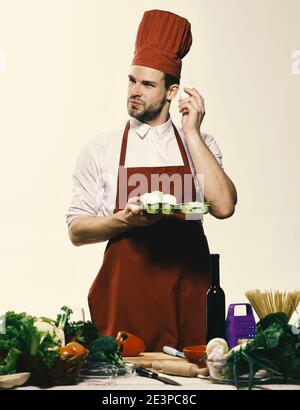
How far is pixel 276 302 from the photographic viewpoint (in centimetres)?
215

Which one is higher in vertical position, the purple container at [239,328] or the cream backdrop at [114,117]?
the cream backdrop at [114,117]

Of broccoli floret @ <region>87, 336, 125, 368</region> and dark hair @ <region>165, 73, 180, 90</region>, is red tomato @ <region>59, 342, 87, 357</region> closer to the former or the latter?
broccoli floret @ <region>87, 336, 125, 368</region>

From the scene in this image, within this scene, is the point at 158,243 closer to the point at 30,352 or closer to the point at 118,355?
the point at 118,355

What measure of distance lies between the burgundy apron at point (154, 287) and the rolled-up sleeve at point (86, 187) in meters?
0.17

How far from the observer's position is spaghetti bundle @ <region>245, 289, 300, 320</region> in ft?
7.04

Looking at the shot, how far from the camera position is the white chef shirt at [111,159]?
284cm

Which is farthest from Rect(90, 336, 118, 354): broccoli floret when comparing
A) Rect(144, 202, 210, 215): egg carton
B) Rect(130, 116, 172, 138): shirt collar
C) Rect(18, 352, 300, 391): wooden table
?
Rect(130, 116, 172, 138): shirt collar

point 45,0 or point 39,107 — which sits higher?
point 45,0

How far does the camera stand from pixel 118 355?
1996 millimetres

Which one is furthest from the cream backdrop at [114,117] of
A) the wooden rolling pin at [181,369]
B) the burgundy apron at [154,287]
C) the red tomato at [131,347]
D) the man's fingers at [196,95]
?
the wooden rolling pin at [181,369]

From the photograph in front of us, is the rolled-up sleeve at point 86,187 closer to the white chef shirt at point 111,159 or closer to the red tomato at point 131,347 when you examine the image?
the white chef shirt at point 111,159

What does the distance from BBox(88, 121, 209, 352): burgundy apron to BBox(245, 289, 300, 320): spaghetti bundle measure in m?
0.58
